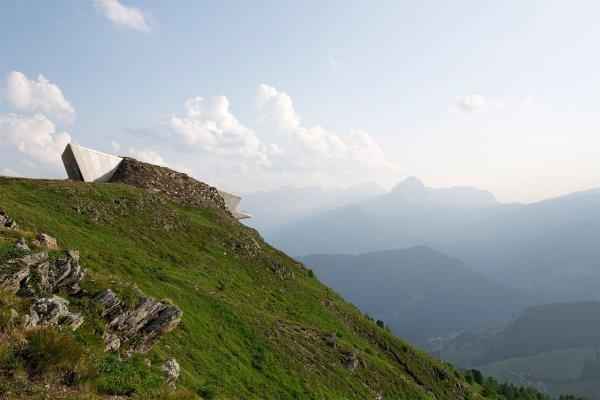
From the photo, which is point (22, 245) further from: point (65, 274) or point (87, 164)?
point (87, 164)

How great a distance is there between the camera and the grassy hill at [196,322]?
1404 centimetres

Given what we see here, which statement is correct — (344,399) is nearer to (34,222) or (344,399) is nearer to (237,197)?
(34,222)

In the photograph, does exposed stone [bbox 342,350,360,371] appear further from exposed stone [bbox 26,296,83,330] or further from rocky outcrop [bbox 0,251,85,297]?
exposed stone [bbox 26,296,83,330]

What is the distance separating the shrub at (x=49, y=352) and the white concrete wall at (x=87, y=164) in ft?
170

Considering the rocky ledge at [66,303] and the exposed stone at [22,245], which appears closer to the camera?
the rocky ledge at [66,303]

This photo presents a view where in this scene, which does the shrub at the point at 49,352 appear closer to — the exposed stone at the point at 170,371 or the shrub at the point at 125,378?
the shrub at the point at 125,378

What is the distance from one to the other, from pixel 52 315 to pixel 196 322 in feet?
51.6

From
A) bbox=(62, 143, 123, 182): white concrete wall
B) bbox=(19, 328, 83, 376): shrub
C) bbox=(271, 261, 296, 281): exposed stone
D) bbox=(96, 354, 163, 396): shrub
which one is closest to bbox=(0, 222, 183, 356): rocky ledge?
bbox=(19, 328, 83, 376): shrub

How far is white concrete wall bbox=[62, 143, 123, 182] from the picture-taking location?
5862 cm

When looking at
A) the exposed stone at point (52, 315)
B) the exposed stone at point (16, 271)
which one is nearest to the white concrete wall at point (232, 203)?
the exposed stone at point (16, 271)

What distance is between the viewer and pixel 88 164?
200 feet

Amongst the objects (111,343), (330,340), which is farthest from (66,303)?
(330,340)

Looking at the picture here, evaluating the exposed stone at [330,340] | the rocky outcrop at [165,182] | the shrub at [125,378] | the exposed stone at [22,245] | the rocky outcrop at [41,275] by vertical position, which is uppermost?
the rocky outcrop at [165,182]

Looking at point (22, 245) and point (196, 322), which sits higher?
point (22, 245)
